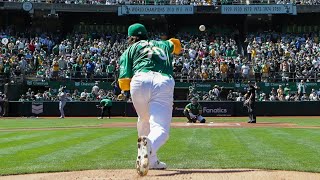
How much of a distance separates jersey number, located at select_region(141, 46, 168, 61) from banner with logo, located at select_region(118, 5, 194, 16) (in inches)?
1320

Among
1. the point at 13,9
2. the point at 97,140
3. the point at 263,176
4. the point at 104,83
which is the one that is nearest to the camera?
the point at 263,176

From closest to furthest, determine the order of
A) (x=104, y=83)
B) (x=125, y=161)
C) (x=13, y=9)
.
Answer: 1. (x=125, y=161)
2. (x=104, y=83)
3. (x=13, y=9)

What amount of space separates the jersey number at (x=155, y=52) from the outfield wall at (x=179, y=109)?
23068mm

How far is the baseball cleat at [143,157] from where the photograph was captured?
5.93 metres

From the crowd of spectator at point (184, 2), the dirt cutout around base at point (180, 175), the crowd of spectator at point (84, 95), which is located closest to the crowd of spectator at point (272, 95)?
the crowd of spectator at point (84, 95)

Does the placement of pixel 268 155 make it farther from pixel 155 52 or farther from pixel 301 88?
pixel 301 88

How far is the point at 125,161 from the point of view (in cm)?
871

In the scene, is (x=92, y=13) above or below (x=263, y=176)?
above

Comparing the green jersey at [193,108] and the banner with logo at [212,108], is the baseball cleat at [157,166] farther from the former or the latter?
the banner with logo at [212,108]

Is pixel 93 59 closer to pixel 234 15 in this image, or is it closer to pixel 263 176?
pixel 234 15

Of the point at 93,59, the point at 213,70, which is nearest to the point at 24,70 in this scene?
the point at 93,59

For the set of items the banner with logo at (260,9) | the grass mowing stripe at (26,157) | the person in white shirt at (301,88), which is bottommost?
the grass mowing stripe at (26,157)

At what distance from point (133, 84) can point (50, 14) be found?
36.1 m

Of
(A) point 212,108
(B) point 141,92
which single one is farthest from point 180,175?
(A) point 212,108
